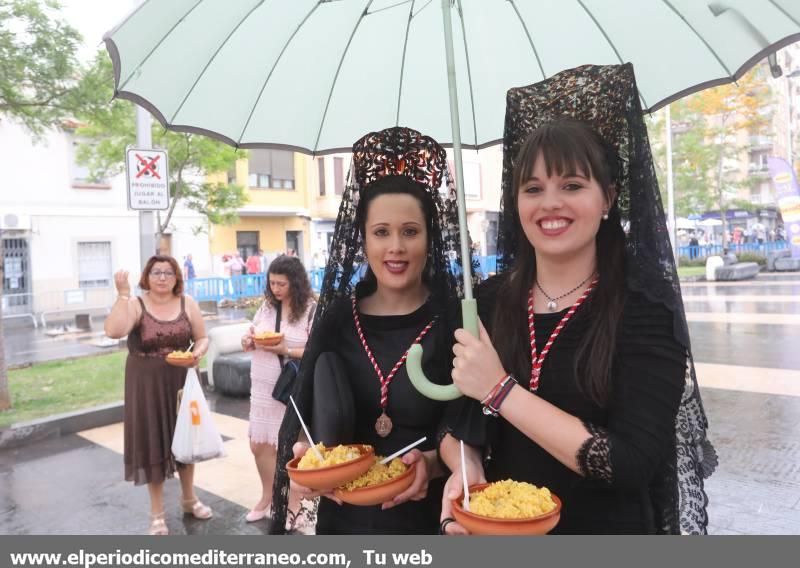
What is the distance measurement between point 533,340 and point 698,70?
119 centimetres

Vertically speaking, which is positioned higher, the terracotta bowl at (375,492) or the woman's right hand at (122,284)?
the woman's right hand at (122,284)

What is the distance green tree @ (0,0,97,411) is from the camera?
6762mm

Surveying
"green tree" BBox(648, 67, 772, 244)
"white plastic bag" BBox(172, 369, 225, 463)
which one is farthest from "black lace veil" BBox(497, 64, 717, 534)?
"green tree" BBox(648, 67, 772, 244)

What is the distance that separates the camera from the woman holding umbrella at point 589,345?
1.41m

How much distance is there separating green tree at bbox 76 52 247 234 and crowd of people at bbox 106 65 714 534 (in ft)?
17.9

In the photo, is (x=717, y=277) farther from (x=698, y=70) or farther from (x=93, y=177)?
(x=698, y=70)

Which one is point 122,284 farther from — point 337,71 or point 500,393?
point 500,393

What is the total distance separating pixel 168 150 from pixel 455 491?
39.3ft

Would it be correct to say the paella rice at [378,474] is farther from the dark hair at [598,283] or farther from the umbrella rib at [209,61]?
the umbrella rib at [209,61]

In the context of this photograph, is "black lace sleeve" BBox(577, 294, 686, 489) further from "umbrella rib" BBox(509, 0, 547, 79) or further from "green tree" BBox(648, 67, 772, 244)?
"green tree" BBox(648, 67, 772, 244)

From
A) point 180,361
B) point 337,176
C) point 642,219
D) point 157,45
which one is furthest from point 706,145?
point 157,45

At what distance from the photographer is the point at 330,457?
167 cm

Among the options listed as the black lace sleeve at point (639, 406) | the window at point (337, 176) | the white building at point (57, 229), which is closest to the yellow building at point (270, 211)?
the window at point (337, 176)

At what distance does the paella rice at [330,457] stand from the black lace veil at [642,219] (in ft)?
2.69
